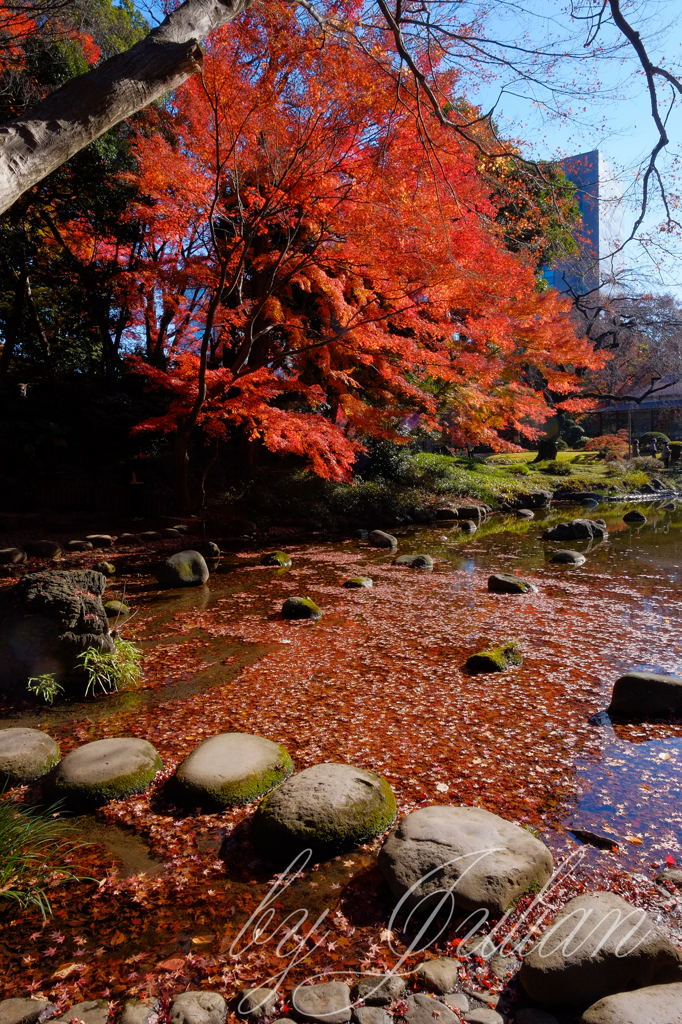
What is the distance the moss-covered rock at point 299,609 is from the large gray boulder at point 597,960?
5129 millimetres

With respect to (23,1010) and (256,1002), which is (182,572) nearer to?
(23,1010)

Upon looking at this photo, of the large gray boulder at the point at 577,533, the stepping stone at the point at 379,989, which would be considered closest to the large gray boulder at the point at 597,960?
the stepping stone at the point at 379,989

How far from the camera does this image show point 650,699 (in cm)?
446

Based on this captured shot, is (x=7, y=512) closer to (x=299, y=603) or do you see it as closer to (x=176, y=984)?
(x=299, y=603)

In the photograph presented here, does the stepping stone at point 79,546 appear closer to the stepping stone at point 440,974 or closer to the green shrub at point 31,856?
the green shrub at point 31,856

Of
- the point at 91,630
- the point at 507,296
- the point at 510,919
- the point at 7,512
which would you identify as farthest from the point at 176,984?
the point at 7,512

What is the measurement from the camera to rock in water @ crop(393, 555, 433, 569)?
10.3 meters

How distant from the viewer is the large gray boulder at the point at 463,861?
251cm

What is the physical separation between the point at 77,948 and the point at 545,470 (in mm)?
Result: 23825

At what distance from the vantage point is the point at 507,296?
12547mm

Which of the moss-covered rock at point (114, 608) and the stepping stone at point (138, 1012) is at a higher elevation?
the moss-covered rock at point (114, 608)

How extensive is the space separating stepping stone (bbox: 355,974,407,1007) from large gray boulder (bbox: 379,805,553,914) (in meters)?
0.37

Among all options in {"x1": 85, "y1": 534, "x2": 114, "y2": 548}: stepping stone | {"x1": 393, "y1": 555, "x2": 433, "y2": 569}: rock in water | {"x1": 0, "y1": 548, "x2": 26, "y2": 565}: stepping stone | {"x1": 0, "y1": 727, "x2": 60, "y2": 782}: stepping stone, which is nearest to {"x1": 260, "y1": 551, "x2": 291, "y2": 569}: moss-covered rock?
{"x1": 393, "y1": 555, "x2": 433, "y2": 569}: rock in water

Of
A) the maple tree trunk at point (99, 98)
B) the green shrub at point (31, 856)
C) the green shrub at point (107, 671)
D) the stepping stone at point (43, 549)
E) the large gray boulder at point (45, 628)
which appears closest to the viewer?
the green shrub at point (31, 856)
